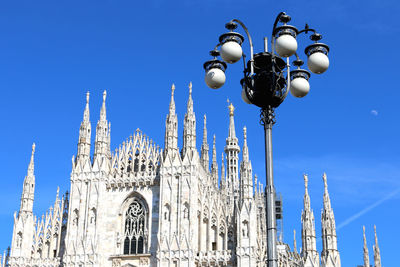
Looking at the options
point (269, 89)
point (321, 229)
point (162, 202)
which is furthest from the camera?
point (162, 202)

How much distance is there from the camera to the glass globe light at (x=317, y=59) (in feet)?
44.2

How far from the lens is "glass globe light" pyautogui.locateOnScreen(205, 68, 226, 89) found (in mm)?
13953

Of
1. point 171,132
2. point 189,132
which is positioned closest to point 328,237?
point 189,132

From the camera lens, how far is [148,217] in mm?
39844

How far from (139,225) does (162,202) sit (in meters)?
2.65

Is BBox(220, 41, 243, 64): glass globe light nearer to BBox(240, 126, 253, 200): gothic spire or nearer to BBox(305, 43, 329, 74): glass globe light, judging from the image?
BBox(305, 43, 329, 74): glass globe light

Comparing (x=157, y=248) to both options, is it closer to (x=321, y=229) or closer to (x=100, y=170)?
(x=100, y=170)

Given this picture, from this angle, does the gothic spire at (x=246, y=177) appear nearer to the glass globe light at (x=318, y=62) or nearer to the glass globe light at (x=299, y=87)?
the glass globe light at (x=299, y=87)

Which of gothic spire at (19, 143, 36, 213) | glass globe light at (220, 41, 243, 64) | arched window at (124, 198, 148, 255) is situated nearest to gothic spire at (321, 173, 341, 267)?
arched window at (124, 198, 148, 255)

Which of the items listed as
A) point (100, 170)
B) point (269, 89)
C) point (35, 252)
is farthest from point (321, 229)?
point (269, 89)

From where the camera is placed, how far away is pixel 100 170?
41031 millimetres

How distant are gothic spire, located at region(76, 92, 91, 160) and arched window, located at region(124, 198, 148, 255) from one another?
5358 millimetres

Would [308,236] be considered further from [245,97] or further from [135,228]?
[245,97]

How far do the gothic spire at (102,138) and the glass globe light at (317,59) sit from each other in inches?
1170
